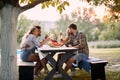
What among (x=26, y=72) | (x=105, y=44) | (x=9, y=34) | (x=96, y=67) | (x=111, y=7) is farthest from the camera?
(x=105, y=44)

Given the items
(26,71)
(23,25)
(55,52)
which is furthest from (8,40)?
(23,25)

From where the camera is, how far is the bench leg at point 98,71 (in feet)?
24.5

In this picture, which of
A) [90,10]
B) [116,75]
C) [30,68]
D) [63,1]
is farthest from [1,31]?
[90,10]

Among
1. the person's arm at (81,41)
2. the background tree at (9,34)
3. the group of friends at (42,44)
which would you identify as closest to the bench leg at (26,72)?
the background tree at (9,34)

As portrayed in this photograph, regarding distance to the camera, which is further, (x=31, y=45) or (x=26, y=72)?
(x=31, y=45)

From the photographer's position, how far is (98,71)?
7.57 meters

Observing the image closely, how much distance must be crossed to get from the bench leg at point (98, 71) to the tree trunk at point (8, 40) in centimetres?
184

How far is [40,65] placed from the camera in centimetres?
858

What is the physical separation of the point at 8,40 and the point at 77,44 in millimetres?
1991

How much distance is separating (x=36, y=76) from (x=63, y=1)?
2.36m

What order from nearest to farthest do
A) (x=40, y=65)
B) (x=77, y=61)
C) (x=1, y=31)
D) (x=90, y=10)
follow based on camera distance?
(x=1, y=31)
(x=77, y=61)
(x=40, y=65)
(x=90, y=10)

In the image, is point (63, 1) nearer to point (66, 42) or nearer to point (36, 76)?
point (66, 42)

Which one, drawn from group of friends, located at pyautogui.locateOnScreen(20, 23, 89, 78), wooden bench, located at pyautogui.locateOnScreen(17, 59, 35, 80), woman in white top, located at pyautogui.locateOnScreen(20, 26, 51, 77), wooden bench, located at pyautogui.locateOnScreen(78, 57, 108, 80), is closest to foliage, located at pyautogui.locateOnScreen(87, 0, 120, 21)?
group of friends, located at pyautogui.locateOnScreen(20, 23, 89, 78)

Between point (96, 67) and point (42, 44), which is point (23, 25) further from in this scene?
point (96, 67)
